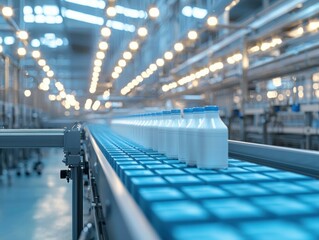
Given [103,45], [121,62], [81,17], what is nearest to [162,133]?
[103,45]

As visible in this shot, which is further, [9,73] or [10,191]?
[9,73]

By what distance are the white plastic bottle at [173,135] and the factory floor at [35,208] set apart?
2.56m

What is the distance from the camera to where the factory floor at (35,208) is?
3.48 m

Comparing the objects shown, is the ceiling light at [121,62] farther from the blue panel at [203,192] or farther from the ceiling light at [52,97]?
the ceiling light at [52,97]

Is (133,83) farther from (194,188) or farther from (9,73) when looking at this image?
(194,188)

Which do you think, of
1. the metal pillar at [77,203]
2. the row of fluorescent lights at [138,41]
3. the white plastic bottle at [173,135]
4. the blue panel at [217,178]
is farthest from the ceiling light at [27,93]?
the blue panel at [217,178]

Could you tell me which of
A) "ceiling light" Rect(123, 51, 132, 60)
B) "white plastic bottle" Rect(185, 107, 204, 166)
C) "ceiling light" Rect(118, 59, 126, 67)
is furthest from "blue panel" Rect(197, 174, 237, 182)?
"ceiling light" Rect(118, 59, 126, 67)

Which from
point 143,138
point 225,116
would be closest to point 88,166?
point 143,138

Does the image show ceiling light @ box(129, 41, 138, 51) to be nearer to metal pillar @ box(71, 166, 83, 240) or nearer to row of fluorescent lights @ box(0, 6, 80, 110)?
row of fluorescent lights @ box(0, 6, 80, 110)

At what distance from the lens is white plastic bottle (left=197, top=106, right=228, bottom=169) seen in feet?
2.99

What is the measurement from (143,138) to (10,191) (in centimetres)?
435

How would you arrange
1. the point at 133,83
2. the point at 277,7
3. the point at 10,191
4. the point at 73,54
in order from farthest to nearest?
the point at 73,54 < the point at 133,83 < the point at 10,191 < the point at 277,7

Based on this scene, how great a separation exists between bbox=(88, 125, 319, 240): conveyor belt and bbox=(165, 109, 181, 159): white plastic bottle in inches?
7.8

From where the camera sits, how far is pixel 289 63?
5270mm
